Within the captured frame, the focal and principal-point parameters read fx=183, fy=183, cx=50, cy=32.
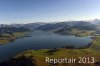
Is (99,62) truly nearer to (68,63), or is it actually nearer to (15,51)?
(68,63)

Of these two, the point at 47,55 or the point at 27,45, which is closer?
the point at 47,55

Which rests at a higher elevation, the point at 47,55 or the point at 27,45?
the point at 47,55

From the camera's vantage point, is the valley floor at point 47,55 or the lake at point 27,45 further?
the lake at point 27,45

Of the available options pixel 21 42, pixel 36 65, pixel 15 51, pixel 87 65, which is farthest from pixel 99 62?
pixel 21 42

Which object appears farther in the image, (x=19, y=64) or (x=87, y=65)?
(x=19, y=64)

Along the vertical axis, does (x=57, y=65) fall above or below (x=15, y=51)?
above

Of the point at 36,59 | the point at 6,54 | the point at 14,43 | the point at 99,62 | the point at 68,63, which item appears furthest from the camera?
the point at 14,43

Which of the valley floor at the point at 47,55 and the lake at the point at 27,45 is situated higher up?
the valley floor at the point at 47,55

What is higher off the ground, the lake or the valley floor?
the valley floor

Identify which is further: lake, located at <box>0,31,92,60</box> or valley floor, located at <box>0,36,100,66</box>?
lake, located at <box>0,31,92,60</box>

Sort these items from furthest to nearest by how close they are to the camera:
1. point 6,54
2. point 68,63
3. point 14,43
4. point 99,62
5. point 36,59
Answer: point 14,43 → point 6,54 → point 36,59 → point 99,62 → point 68,63
